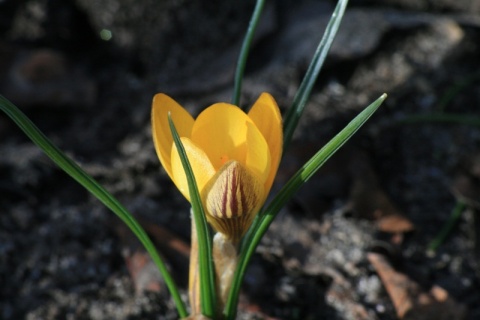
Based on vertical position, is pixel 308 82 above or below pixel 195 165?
above

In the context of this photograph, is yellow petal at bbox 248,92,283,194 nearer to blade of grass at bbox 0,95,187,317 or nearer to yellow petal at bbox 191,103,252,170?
yellow petal at bbox 191,103,252,170

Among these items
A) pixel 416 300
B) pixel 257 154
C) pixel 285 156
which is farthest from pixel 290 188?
pixel 285 156

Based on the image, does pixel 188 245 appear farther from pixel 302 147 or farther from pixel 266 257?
pixel 302 147

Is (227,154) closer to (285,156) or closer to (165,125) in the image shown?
(165,125)

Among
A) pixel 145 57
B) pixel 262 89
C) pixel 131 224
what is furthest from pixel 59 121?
pixel 131 224

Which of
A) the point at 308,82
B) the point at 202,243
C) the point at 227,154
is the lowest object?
the point at 202,243
